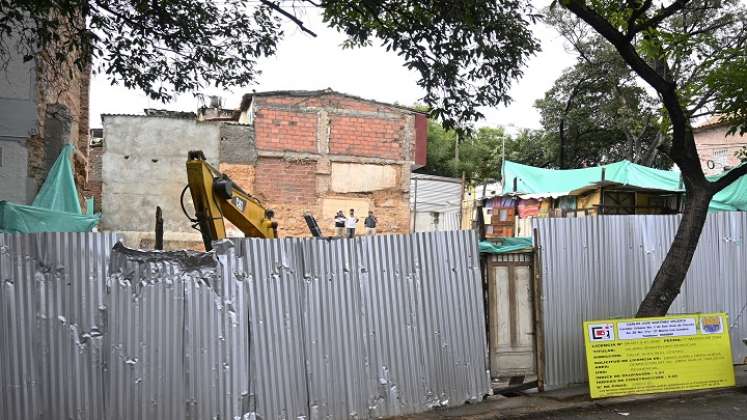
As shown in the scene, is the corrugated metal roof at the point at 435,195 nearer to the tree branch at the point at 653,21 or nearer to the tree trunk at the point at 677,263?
the tree branch at the point at 653,21

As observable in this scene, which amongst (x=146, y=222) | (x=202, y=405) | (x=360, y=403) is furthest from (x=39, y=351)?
(x=146, y=222)

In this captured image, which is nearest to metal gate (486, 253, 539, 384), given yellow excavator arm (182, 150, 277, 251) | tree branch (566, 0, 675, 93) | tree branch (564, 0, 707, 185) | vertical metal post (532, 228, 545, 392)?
vertical metal post (532, 228, 545, 392)

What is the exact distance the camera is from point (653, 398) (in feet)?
23.5

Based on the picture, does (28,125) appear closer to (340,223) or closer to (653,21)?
(653,21)

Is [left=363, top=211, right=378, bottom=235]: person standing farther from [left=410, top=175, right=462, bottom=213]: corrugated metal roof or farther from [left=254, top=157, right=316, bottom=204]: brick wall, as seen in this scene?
[left=410, top=175, right=462, bottom=213]: corrugated metal roof

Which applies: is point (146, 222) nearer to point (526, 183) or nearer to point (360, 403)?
point (526, 183)

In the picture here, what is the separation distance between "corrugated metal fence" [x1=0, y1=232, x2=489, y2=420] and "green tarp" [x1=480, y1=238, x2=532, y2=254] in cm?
30

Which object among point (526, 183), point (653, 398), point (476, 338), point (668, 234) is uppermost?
point (526, 183)

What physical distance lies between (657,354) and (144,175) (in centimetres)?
1781

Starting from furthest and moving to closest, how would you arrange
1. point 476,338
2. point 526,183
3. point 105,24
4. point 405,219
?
point 405,219
point 526,183
point 105,24
point 476,338

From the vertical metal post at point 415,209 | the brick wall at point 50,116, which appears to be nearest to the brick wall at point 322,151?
the vertical metal post at point 415,209

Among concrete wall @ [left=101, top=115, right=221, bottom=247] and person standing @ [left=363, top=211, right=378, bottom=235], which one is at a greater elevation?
concrete wall @ [left=101, top=115, right=221, bottom=247]

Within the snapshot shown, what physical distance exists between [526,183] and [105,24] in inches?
595

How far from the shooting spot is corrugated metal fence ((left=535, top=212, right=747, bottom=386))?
7.56 metres
